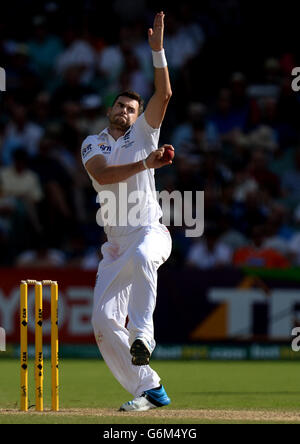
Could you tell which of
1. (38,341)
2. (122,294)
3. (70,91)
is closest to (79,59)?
(70,91)

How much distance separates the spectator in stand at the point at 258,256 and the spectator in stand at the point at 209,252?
17 centimetres

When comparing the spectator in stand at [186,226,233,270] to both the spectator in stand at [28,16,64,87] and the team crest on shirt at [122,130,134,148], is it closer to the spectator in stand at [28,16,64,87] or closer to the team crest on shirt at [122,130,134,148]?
the spectator in stand at [28,16,64,87]

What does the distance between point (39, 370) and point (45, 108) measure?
29.8 ft

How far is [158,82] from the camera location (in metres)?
7.20

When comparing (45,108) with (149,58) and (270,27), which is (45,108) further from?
(270,27)

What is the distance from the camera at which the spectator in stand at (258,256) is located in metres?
13.4

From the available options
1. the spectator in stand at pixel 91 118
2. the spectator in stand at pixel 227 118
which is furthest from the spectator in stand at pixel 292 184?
the spectator in stand at pixel 91 118

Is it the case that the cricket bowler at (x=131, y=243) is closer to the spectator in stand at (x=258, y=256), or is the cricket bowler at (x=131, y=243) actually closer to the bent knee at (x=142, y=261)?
the bent knee at (x=142, y=261)

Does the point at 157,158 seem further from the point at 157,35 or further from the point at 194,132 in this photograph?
the point at 194,132

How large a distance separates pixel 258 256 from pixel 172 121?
133 inches

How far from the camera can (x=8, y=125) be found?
15.5m

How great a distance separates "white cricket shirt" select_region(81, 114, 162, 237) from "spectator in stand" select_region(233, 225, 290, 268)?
20.4 ft

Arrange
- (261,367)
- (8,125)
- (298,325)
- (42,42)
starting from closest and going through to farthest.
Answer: (261,367)
(298,325)
(8,125)
(42,42)

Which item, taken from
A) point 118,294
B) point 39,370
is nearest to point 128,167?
point 118,294
